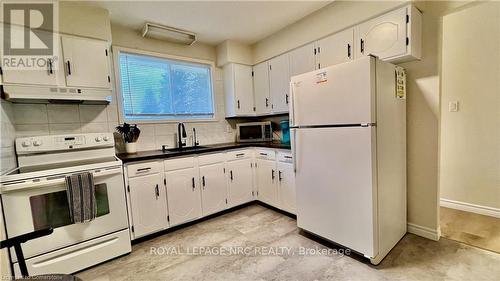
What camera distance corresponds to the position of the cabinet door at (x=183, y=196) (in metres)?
2.56

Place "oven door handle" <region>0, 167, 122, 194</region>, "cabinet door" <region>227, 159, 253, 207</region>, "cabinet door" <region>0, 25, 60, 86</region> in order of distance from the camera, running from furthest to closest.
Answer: "cabinet door" <region>227, 159, 253, 207</region>, "cabinet door" <region>0, 25, 60, 86</region>, "oven door handle" <region>0, 167, 122, 194</region>

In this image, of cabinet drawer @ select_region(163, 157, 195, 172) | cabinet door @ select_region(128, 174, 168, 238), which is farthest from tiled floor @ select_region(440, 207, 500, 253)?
cabinet door @ select_region(128, 174, 168, 238)

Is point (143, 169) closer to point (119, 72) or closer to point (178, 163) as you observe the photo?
point (178, 163)

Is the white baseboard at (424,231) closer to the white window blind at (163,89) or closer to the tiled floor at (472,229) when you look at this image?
the tiled floor at (472,229)

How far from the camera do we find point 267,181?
311cm

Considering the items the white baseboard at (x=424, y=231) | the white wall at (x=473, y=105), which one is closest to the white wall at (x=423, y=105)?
the white baseboard at (x=424, y=231)

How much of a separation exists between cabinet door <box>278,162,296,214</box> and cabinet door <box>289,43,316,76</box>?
1244 mm

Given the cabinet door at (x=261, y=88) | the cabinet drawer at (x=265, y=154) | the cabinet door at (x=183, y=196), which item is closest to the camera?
the cabinet door at (x=183, y=196)

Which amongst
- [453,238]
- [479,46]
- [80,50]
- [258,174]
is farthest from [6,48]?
[479,46]

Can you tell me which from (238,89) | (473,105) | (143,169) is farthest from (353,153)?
(238,89)

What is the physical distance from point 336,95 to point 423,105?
957 millimetres

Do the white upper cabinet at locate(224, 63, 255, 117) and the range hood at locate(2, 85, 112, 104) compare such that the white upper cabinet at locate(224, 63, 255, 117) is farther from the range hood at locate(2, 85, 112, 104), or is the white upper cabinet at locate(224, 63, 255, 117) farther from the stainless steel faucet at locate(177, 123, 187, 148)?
the range hood at locate(2, 85, 112, 104)

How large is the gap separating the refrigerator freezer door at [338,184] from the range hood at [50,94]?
206cm

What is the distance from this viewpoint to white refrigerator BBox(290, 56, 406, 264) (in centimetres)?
Answer: 177
